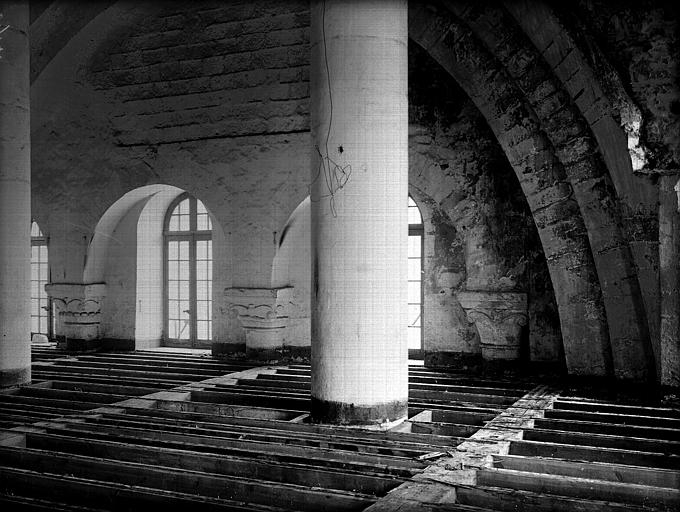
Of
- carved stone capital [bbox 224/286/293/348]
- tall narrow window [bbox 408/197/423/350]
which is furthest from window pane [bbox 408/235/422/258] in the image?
carved stone capital [bbox 224/286/293/348]

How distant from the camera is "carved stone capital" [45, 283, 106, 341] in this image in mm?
12109

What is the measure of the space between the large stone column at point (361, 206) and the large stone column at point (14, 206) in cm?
415

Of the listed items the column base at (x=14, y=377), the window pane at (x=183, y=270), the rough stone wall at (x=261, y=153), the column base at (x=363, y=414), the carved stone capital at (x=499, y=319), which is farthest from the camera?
the window pane at (x=183, y=270)

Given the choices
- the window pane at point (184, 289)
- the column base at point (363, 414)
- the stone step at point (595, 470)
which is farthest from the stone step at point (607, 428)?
the window pane at point (184, 289)

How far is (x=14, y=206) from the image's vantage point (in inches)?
339

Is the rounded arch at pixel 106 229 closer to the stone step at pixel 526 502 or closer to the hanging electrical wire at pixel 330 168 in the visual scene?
the hanging electrical wire at pixel 330 168

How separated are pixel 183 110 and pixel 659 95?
6942mm

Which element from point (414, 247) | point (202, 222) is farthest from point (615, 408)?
point (202, 222)

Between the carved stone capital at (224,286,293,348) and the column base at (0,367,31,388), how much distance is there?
3.13 m

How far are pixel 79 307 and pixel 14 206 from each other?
3807 mm

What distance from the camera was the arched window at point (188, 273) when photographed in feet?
40.0

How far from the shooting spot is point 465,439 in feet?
18.6

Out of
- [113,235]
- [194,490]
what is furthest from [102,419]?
[113,235]

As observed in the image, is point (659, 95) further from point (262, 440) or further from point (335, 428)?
point (262, 440)
